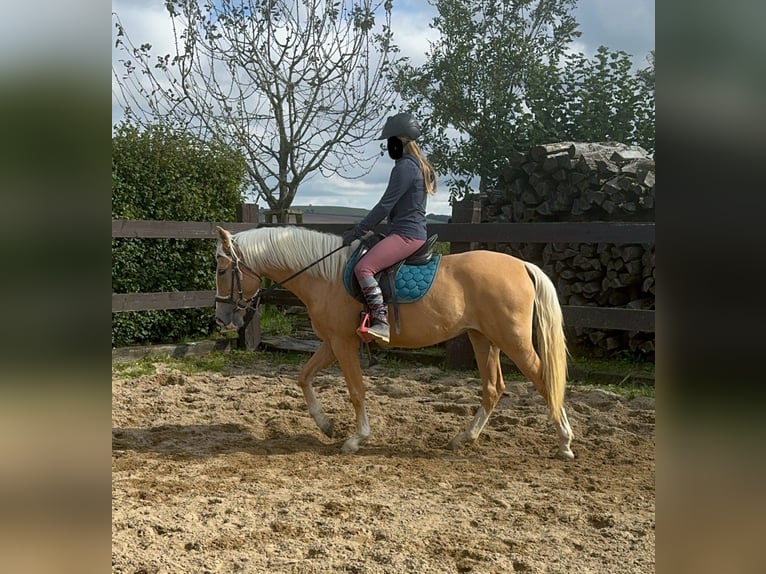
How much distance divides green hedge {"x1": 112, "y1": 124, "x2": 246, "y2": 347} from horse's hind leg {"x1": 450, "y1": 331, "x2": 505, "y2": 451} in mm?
4387

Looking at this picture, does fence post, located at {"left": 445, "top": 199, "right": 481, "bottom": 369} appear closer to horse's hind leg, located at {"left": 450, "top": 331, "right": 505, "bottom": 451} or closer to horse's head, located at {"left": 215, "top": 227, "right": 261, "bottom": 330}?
horse's hind leg, located at {"left": 450, "top": 331, "right": 505, "bottom": 451}

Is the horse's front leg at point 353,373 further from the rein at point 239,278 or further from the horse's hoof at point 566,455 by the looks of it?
the horse's hoof at point 566,455

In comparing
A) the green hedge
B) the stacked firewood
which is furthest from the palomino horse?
the green hedge

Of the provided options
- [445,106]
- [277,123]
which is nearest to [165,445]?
[277,123]

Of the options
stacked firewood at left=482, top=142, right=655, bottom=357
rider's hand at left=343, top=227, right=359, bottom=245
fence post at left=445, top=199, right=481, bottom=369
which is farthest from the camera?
stacked firewood at left=482, top=142, right=655, bottom=357

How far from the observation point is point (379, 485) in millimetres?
3816

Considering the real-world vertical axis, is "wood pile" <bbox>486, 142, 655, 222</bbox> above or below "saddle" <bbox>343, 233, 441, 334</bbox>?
above

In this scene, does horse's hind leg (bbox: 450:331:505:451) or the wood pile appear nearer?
horse's hind leg (bbox: 450:331:505:451)

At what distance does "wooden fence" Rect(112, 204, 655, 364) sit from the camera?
20.0ft

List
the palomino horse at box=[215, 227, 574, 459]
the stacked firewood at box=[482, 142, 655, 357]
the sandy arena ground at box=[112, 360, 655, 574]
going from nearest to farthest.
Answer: the sandy arena ground at box=[112, 360, 655, 574]
the palomino horse at box=[215, 227, 574, 459]
the stacked firewood at box=[482, 142, 655, 357]

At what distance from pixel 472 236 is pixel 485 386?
2.51 metres

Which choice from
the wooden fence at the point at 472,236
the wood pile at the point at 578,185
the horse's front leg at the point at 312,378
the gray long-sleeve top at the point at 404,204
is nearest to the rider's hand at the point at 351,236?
the gray long-sleeve top at the point at 404,204

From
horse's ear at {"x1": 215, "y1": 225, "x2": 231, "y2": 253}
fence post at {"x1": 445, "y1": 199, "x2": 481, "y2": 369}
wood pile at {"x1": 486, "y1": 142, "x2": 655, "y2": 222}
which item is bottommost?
fence post at {"x1": 445, "y1": 199, "x2": 481, "y2": 369}

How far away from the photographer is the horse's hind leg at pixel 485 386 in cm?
461
